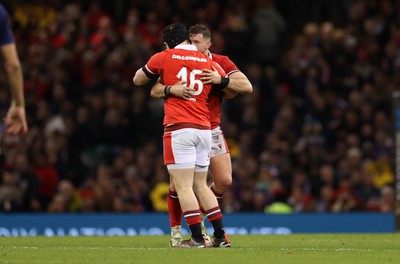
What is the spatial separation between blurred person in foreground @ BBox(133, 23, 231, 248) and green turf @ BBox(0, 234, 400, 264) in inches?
16.3

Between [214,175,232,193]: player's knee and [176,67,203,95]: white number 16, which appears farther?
[214,175,232,193]: player's knee

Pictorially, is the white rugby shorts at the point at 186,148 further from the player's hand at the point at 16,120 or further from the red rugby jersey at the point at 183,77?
the player's hand at the point at 16,120

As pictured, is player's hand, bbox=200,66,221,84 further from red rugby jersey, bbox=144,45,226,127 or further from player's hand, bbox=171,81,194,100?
player's hand, bbox=171,81,194,100

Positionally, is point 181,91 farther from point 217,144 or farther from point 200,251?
point 200,251

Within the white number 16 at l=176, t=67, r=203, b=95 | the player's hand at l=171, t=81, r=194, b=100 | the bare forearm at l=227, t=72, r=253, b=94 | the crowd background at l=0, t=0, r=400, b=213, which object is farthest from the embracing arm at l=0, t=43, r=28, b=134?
the crowd background at l=0, t=0, r=400, b=213

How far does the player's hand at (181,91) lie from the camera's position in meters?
11.4

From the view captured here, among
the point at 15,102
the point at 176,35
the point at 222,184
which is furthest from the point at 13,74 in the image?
the point at 222,184

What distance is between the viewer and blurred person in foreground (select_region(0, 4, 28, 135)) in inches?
330

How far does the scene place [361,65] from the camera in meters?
22.8

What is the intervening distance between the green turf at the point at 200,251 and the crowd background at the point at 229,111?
6074mm

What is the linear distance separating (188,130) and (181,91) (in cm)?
41

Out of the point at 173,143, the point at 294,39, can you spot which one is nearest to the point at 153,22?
the point at 294,39

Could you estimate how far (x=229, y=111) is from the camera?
22.7m

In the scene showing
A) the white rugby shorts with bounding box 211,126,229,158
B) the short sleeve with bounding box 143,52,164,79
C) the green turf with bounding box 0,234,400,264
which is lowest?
the green turf with bounding box 0,234,400,264
